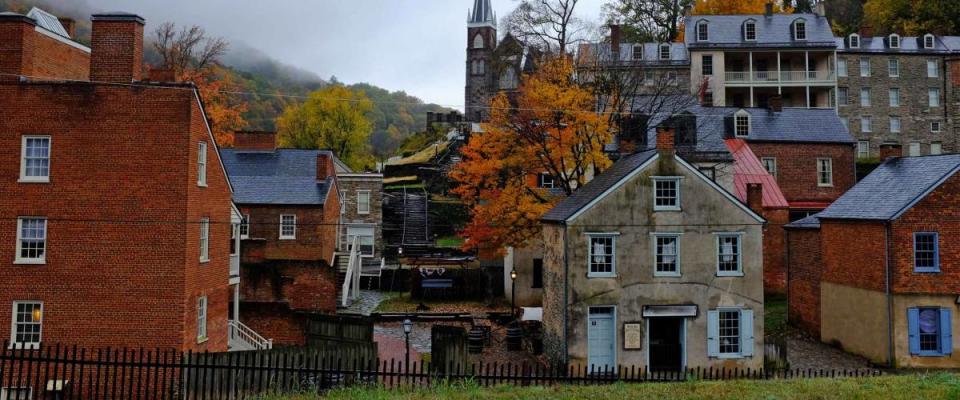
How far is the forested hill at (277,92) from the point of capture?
298 feet

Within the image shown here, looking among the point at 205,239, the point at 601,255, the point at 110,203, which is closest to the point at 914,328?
the point at 601,255

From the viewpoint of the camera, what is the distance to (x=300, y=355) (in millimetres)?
17359

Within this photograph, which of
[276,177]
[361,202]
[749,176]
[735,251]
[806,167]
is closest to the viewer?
[735,251]

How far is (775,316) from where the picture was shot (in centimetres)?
3142

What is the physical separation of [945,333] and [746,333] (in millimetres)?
7052

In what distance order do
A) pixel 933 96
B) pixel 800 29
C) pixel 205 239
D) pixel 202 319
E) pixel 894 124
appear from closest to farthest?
pixel 202 319 < pixel 205 239 < pixel 800 29 < pixel 933 96 < pixel 894 124

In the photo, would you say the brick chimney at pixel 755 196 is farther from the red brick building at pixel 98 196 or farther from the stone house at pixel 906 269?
the red brick building at pixel 98 196

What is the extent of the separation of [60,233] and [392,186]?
3915 centimetres

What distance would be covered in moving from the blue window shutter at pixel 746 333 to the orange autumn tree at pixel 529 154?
1019 centimetres

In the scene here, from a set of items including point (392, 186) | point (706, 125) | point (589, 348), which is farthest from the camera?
point (392, 186)

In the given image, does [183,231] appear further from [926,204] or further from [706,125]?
[706,125]

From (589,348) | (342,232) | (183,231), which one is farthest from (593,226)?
(342,232)

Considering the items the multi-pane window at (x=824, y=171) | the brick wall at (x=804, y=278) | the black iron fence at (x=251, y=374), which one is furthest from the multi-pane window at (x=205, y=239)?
the multi-pane window at (x=824, y=171)

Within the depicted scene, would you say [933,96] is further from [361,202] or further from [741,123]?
[361,202]
